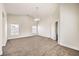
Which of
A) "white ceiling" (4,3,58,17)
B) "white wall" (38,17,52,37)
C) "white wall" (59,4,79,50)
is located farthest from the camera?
"white wall" (38,17,52,37)

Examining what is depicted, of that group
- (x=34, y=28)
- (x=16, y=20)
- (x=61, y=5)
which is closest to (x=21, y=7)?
(x=16, y=20)

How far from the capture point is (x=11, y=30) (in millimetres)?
2389

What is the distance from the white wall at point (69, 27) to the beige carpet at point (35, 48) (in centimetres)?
19

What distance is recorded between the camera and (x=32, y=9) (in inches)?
92.0

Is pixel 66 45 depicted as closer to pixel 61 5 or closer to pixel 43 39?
pixel 43 39

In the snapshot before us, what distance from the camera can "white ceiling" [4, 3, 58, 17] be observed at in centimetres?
214

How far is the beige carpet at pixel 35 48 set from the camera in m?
2.20

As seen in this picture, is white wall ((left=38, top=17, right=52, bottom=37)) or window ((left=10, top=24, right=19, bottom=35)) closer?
window ((left=10, top=24, right=19, bottom=35))

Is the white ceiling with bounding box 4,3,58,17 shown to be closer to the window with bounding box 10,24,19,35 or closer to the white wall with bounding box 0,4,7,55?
the white wall with bounding box 0,4,7,55

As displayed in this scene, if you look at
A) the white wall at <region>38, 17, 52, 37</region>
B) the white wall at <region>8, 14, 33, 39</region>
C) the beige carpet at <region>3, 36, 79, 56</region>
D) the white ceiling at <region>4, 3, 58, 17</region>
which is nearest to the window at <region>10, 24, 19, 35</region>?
the white wall at <region>8, 14, 33, 39</region>

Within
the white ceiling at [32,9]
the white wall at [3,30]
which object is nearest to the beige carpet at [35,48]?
the white wall at [3,30]

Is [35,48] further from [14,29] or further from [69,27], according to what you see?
[69,27]

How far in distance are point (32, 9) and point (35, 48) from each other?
3.62 ft

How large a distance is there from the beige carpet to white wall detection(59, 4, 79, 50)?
194 mm
